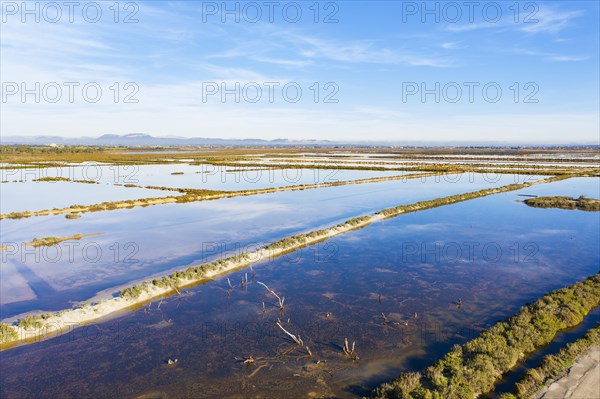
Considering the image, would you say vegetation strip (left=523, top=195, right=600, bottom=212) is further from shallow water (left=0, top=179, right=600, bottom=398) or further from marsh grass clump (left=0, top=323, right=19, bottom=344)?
marsh grass clump (left=0, top=323, right=19, bottom=344)

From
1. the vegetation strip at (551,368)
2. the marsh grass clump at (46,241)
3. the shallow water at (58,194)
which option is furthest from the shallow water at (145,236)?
the vegetation strip at (551,368)

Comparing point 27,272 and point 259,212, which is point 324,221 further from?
point 27,272

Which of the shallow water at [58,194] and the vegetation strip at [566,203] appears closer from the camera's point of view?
the vegetation strip at [566,203]

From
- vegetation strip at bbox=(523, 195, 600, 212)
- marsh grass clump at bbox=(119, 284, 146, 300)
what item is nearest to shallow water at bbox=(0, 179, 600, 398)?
marsh grass clump at bbox=(119, 284, 146, 300)

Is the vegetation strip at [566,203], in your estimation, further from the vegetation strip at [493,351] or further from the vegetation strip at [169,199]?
the vegetation strip at [493,351]

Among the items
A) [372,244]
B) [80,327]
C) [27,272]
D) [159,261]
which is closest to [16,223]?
[27,272]
